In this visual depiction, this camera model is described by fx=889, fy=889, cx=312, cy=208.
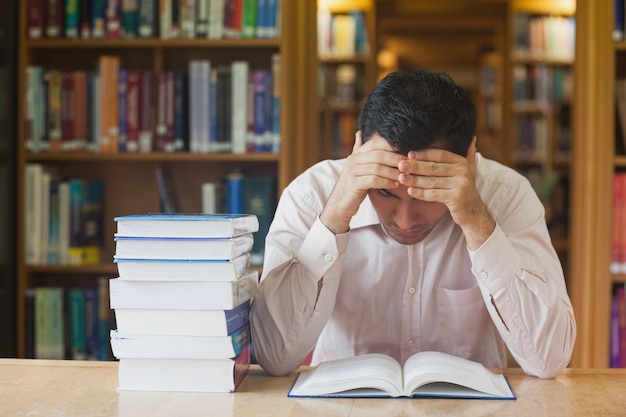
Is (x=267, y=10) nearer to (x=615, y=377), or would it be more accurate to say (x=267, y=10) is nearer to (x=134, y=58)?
(x=134, y=58)

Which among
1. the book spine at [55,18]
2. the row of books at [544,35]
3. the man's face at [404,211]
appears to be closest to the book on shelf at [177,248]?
the man's face at [404,211]

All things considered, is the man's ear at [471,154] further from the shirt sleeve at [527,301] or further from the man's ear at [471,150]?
the shirt sleeve at [527,301]

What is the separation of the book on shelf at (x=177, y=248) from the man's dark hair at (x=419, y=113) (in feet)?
1.17

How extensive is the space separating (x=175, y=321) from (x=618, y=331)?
225cm

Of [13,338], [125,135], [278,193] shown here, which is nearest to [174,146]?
[125,135]

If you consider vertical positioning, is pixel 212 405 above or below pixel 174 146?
below

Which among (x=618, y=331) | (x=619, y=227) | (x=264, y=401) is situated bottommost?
(x=618, y=331)

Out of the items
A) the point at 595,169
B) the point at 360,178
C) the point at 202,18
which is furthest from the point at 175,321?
the point at 595,169

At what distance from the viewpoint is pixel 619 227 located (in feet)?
10.5

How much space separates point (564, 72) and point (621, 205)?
212 cm

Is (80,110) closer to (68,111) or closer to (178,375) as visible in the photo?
(68,111)

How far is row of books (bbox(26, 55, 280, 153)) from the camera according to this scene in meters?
3.14

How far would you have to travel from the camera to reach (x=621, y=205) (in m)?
3.18

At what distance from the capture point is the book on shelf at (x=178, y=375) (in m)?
1.40
